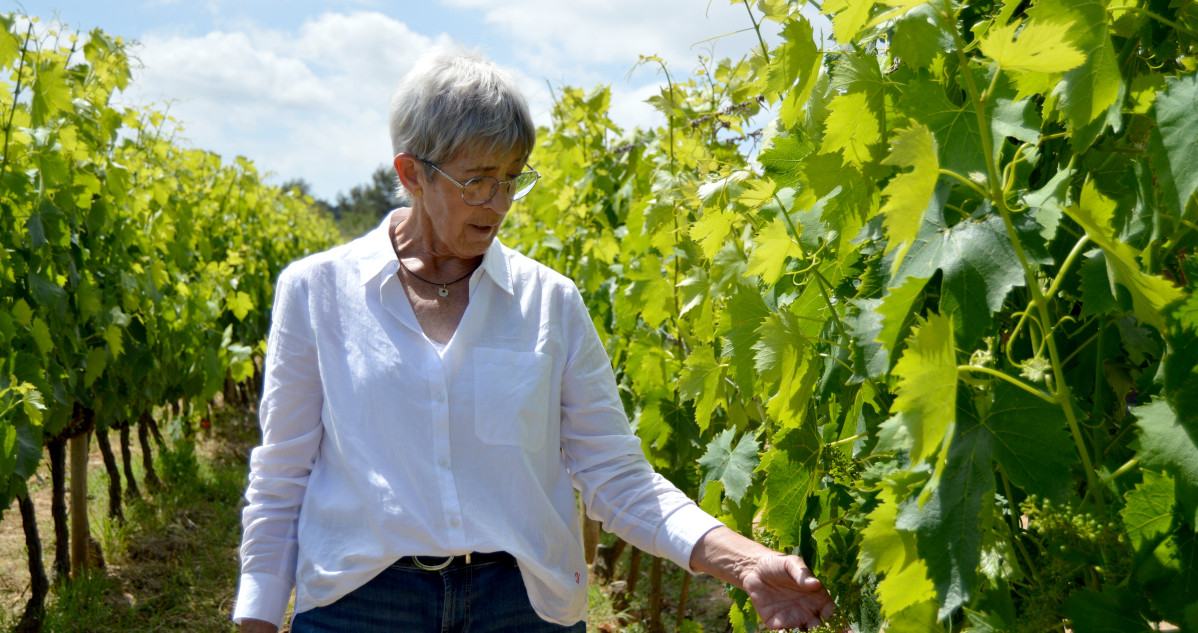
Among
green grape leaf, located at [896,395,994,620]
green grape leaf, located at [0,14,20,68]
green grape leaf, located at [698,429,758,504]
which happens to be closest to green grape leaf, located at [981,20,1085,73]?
green grape leaf, located at [896,395,994,620]

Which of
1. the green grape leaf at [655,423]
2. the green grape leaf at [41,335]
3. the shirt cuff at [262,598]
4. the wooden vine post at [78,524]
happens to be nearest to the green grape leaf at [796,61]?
the shirt cuff at [262,598]

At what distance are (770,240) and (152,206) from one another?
17.8ft

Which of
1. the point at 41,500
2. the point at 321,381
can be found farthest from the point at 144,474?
the point at 321,381

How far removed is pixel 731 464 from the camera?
205cm

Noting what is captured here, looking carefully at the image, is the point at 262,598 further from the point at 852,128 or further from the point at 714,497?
the point at 852,128

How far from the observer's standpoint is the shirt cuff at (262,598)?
1855 millimetres

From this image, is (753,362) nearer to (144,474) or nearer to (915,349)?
(915,349)

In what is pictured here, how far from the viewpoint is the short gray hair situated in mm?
1955

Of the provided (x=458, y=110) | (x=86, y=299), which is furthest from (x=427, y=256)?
(x=86, y=299)

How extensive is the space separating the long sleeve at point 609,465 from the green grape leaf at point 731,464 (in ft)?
0.49

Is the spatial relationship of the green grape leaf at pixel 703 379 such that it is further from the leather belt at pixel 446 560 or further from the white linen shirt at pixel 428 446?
the leather belt at pixel 446 560

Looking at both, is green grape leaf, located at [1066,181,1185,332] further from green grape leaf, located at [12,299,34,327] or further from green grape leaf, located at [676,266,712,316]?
green grape leaf, located at [12,299,34,327]

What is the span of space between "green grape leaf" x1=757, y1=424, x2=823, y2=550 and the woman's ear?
931mm

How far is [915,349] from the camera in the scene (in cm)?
91
